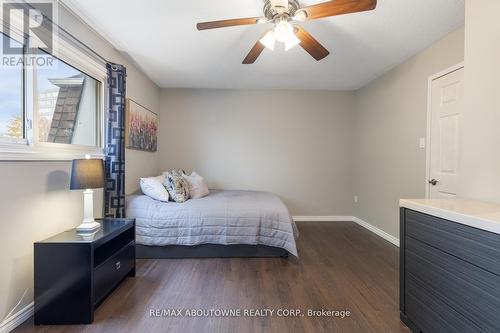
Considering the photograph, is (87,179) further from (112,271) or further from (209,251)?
(209,251)

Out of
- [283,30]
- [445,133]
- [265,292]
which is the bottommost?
[265,292]

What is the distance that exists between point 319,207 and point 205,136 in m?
2.53

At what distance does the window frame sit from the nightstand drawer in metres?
0.95

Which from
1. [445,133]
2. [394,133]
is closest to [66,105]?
[445,133]

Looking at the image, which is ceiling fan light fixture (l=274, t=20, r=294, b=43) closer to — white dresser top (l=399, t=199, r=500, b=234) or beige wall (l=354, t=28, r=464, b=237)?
white dresser top (l=399, t=199, r=500, b=234)

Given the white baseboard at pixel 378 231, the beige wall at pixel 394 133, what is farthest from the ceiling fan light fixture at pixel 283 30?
the white baseboard at pixel 378 231

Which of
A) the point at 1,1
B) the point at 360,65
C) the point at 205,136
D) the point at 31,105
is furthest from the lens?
the point at 205,136

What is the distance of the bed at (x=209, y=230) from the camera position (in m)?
Answer: 2.78

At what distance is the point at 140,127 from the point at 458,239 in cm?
370

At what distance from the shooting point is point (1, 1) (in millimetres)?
1566

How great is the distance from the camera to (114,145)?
9.00 feet

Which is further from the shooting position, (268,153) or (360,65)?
(268,153)

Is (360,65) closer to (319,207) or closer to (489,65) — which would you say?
(489,65)

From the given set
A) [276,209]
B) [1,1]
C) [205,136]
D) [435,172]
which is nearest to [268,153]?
[205,136]
